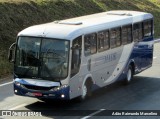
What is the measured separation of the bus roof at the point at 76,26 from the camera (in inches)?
635

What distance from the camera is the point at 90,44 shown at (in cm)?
1739

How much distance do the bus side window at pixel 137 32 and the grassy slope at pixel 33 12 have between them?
20.0ft

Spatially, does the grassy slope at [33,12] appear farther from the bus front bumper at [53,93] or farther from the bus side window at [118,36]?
the bus front bumper at [53,93]

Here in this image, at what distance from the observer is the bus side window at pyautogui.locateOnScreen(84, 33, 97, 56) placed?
671 inches

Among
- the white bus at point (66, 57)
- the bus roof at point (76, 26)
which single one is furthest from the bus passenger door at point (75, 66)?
the bus roof at point (76, 26)

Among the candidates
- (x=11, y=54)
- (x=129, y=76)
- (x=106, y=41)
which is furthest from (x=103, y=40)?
(x=11, y=54)

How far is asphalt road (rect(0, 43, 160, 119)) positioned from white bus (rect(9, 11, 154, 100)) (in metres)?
0.46

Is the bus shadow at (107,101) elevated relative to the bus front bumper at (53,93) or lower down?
lower down

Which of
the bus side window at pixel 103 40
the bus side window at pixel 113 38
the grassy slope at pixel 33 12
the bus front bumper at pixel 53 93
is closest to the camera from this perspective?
the bus front bumper at pixel 53 93

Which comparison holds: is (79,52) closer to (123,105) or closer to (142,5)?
(123,105)

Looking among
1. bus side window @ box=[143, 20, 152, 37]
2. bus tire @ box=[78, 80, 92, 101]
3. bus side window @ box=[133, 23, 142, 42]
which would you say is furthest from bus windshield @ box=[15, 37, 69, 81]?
bus side window @ box=[143, 20, 152, 37]

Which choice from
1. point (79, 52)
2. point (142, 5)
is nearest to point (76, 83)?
point (79, 52)

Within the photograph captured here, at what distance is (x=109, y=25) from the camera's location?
1895cm

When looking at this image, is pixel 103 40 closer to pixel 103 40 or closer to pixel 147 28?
pixel 103 40
